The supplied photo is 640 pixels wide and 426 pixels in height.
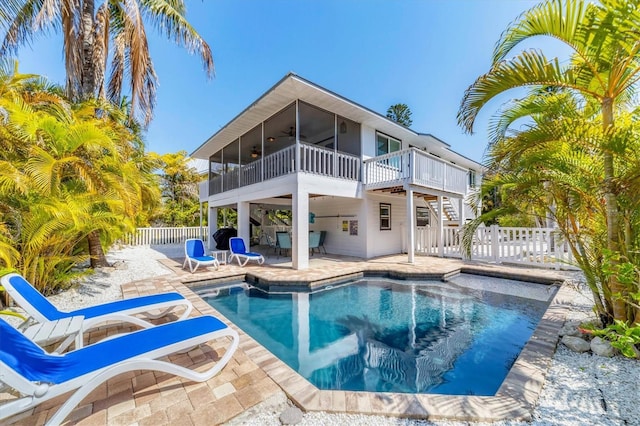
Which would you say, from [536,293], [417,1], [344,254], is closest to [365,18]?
[417,1]

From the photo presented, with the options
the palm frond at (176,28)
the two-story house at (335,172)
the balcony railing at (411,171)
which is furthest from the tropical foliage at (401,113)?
the palm frond at (176,28)

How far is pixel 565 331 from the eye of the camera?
3.78m

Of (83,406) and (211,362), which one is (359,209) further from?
(83,406)

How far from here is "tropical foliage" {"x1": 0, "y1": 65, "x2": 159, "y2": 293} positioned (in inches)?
177

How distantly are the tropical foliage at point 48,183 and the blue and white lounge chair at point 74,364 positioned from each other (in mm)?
3126

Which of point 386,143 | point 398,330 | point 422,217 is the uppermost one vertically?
point 386,143

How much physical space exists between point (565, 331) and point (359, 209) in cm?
774

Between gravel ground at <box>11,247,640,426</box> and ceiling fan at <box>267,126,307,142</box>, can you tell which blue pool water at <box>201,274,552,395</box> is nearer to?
gravel ground at <box>11,247,640,426</box>

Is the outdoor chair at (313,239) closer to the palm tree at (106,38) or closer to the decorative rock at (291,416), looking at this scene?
the palm tree at (106,38)

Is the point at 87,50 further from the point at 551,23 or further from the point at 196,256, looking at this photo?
the point at 551,23

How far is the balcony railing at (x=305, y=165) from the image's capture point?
897 cm

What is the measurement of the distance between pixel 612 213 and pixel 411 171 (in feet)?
20.2

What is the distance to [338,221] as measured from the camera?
1238 cm

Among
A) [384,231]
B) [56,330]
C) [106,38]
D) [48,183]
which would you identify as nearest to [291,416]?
[56,330]
